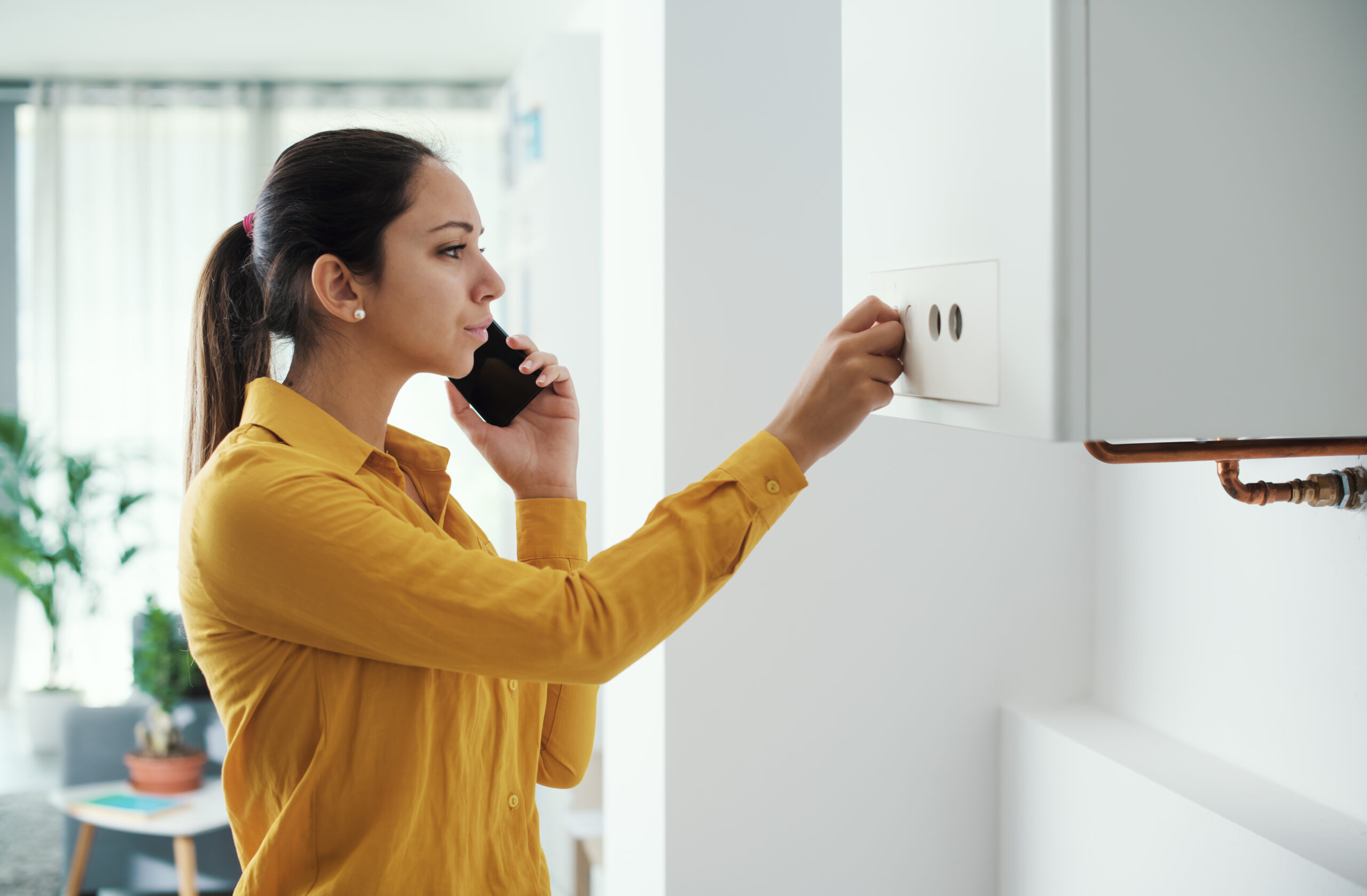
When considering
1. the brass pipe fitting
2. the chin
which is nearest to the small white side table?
the chin

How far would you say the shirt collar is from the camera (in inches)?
30.2

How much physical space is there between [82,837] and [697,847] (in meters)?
2.10

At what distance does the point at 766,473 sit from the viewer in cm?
70

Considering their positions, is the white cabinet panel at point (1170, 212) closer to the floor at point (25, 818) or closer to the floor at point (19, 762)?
the floor at point (25, 818)

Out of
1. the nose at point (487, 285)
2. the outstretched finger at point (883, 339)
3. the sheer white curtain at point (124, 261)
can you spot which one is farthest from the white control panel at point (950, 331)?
the sheer white curtain at point (124, 261)

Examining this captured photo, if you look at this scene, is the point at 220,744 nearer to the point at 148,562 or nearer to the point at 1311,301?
the point at 148,562

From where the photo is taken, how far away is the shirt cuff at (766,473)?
70 cm

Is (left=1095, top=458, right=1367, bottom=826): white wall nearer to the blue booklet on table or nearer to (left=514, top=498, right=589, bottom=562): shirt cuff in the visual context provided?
(left=514, top=498, right=589, bottom=562): shirt cuff

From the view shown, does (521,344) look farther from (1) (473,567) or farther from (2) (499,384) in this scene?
(1) (473,567)

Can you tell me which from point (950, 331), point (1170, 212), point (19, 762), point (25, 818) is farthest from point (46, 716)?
point (1170, 212)

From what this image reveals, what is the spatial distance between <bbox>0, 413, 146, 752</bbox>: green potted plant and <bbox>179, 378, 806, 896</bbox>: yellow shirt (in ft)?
11.5

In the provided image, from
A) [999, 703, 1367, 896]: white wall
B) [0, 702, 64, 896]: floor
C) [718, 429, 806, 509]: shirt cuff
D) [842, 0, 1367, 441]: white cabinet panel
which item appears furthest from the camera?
[0, 702, 64, 896]: floor

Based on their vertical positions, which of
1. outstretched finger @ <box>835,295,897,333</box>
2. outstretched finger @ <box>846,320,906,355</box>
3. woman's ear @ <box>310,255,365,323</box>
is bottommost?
outstretched finger @ <box>846,320,906,355</box>

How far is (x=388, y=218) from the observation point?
79 cm
